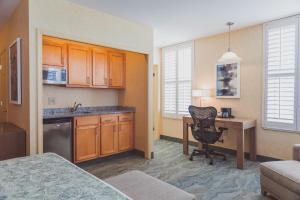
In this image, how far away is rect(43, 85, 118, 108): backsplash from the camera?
12.7 ft

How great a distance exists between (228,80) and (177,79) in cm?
143

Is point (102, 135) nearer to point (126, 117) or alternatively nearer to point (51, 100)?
point (126, 117)

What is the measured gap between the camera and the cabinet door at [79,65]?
386cm

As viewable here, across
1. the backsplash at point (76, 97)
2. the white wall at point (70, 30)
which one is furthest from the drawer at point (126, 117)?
the white wall at point (70, 30)

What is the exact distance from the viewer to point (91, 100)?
446 cm

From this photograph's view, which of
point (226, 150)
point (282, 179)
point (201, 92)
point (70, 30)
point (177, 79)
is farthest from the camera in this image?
point (177, 79)

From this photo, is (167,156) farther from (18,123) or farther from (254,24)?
(254,24)

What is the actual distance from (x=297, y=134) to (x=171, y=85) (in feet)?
9.87

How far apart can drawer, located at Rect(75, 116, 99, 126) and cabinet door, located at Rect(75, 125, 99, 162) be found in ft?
0.22

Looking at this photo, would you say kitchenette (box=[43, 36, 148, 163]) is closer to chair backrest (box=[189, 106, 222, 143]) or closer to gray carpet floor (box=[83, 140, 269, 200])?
gray carpet floor (box=[83, 140, 269, 200])

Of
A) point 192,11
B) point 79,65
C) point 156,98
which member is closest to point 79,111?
point 79,65

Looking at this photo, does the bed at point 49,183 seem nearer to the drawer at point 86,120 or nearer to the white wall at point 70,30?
the white wall at point 70,30

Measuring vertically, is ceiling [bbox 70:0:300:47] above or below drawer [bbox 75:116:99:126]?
above

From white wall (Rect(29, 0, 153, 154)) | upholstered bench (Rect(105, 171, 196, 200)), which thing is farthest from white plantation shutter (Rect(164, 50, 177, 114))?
upholstered bench (Rect(105, 171, 196, 200))
